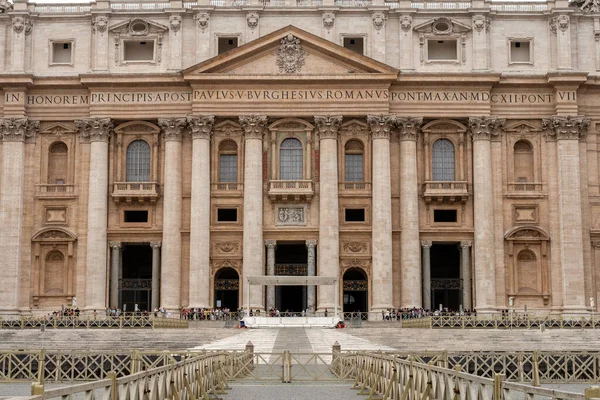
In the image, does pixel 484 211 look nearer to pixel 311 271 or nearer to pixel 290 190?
pixel 311 271

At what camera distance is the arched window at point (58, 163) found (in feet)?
217

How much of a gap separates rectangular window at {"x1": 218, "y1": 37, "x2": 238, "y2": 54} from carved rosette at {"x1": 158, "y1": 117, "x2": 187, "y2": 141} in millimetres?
5842

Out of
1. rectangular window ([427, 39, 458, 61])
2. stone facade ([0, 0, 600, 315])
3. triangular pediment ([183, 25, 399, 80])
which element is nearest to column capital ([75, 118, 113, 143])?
stone facade ([0, 0, 600, 315])

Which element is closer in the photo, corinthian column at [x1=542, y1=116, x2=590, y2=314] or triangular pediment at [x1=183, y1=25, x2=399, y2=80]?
corinthian column at [x1=542, y1=116, x2=590, y2=314]

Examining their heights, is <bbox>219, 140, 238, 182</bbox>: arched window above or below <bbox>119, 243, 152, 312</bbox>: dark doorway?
above

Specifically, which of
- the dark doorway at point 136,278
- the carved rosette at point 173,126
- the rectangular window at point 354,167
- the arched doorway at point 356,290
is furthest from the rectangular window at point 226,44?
the arched doorway at point 356,290

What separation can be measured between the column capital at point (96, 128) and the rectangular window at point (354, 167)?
15.8 meters

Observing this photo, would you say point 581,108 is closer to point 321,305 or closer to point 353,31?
point 353,31

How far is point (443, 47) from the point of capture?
6706cm

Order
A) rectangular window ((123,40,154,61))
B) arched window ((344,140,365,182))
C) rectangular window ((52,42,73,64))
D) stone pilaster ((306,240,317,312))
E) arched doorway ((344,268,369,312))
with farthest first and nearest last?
1. rectangular window ((52,42,73,64))
2. rectangular window ((123,40,154,61))
3. arched window ((344,140,365,182))
4. arched doorway ((344,268,369,312))
5. stone pilaster ((306,240,317,312))

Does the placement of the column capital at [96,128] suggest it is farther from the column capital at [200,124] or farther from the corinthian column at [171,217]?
the column capital at [200,124]

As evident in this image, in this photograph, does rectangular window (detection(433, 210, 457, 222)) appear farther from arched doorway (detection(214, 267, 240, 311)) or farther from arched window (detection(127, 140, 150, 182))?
arched window (detection(127, 140, 150, 182))

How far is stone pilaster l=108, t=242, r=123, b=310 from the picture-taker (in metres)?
64.0

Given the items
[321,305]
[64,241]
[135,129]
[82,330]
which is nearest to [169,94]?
[135,129]
